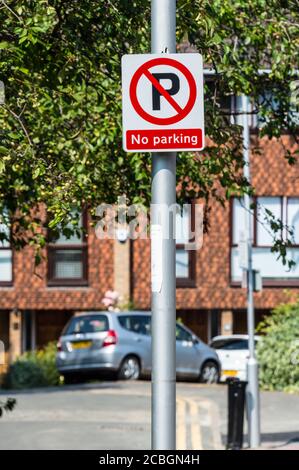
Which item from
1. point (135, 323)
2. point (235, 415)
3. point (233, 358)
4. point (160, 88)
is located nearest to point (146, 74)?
point (160, 88)

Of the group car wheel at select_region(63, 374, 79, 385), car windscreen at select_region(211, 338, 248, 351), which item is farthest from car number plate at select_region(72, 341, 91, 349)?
car windscreen at select_region(211, 338, 248, 351)

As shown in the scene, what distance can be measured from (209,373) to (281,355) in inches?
109

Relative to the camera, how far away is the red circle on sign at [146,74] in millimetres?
7637

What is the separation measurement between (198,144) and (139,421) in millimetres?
15435

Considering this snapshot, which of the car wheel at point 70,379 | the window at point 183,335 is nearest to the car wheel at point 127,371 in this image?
the window at point 183,335

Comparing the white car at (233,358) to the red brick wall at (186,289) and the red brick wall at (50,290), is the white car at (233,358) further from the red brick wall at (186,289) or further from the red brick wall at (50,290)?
the red brick wall at (50,290)

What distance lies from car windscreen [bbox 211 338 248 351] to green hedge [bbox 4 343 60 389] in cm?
482

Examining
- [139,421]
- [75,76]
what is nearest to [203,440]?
[139,421]

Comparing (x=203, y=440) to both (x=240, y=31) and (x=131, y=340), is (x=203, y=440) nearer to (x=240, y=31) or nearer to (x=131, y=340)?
(x=240, y=31)

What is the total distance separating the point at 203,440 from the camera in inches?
781

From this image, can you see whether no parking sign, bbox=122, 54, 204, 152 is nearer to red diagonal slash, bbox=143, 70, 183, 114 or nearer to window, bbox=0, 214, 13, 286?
red diagonal slash, bbox=143, 70, 183, 114

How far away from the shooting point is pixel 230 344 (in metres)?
35.5

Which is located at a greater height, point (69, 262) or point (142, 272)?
point (69, 262)

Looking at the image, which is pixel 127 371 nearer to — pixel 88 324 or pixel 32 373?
pixel 88 324
